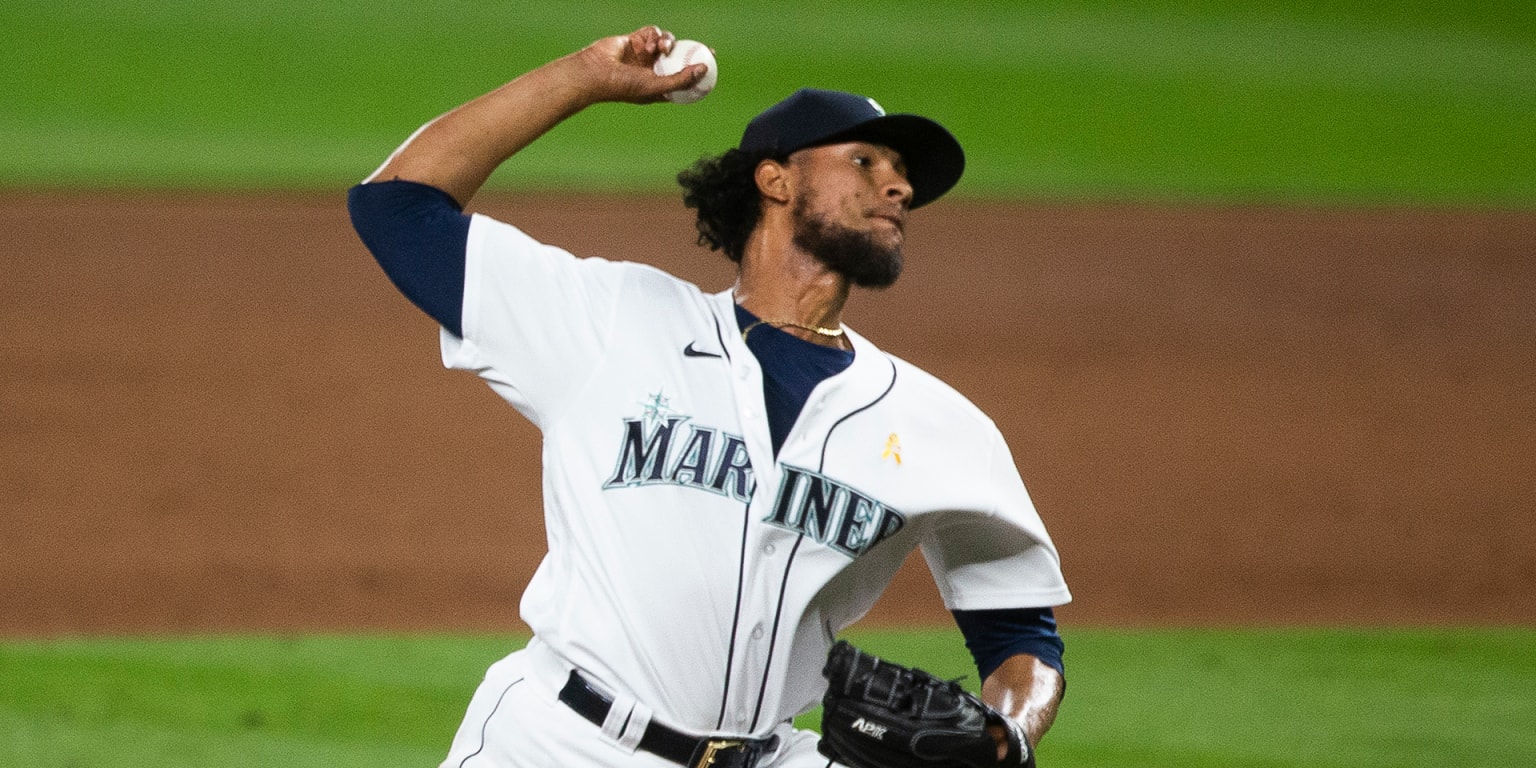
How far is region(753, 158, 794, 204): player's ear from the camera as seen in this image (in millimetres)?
3326

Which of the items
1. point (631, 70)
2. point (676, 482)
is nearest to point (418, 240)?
point (631, 70)

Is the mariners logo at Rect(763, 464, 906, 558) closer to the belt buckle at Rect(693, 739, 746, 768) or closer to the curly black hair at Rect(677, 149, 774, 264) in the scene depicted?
the belt buckle at Rect(693, 739, 746, 768)

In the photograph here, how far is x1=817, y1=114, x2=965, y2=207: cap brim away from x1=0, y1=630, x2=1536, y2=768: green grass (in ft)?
8.30

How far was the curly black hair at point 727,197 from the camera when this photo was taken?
347 cm

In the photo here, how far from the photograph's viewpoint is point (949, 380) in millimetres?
9602

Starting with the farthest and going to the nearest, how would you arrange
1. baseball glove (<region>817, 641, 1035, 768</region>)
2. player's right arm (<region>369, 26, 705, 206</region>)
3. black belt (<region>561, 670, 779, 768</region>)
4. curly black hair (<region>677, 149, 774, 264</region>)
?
curly black hair (<region>677, 149, 774, 264</region>)
player's right arm (<region>369, 26, 705, 206</region>)
black belt (<region>561, 670, 779, 768</region>)
baseball glove (<region>817, 641, 1035, 768</region>)

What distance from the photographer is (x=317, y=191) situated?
12.8 metres

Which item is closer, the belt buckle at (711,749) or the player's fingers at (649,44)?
the belt buckle at (711,749)

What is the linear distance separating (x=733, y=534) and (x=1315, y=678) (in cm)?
411

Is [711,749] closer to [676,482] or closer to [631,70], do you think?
[676,482]

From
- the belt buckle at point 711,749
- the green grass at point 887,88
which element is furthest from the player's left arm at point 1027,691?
the green grass at point 887,88

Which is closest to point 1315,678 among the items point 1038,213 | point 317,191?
point 1038,213

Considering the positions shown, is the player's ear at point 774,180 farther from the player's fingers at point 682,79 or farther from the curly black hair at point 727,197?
the player's fingers at point 682,79

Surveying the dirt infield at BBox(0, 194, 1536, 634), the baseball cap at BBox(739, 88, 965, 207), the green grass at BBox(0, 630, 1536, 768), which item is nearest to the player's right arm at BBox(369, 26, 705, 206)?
the baseball cap at BBox(739, 88, 965, 207)
